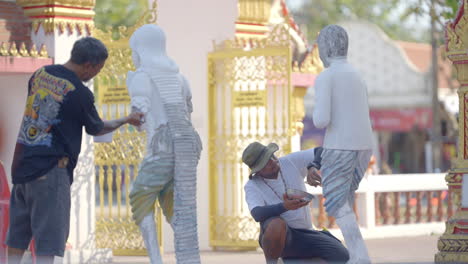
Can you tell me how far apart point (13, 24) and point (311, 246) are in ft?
17.1

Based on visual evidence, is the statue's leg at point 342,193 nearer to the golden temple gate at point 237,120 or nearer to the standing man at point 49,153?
the standing man at point 49,153

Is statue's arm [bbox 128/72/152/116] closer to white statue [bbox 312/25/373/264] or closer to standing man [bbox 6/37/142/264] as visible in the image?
standing man [bbox 6/37/142/264]

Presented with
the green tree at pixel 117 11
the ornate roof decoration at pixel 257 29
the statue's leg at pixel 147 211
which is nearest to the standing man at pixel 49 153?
the statue's leg at pixel 147 211

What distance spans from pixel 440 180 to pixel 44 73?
11027mm

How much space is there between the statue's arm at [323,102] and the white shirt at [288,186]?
50 cm

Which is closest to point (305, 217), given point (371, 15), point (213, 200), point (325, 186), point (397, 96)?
point (325, 186)

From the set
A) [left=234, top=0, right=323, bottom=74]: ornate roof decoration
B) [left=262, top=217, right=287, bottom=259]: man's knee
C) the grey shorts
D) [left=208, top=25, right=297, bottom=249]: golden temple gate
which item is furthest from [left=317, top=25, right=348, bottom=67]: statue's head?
[left=234, top=0, right=323, bottom=74]: ornate roof decoration

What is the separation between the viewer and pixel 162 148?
9055 millimetres

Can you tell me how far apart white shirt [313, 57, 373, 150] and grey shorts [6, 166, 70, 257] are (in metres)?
2.08

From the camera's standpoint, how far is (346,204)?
880cm

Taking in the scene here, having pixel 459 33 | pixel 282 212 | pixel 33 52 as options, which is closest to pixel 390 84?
pixel 33 52

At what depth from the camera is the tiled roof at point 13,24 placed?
41.1 feet

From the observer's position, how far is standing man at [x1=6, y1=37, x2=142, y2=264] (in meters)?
7.74

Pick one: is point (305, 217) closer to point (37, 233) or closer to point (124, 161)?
point (37, 233)
